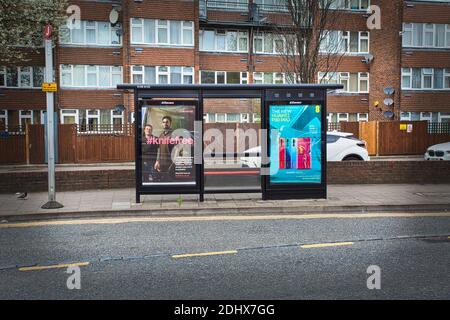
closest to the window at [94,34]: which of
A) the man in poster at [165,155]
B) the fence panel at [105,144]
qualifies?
the fence panel at [105,144]

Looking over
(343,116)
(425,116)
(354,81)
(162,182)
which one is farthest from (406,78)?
(162,182)

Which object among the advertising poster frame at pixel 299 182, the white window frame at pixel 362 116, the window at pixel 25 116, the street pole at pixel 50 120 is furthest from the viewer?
the white window frame at pixel 362 116

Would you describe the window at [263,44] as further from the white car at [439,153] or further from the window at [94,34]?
the white car at [439,153]

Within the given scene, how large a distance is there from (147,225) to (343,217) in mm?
3882

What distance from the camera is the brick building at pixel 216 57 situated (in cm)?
3266

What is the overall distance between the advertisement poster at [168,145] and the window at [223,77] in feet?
80.3

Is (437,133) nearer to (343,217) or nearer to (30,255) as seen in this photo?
(343,217)

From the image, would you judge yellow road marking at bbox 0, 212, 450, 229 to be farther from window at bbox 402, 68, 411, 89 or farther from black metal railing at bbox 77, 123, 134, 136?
window at bbox 402, 68, 411, 89

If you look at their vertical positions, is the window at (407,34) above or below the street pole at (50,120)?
above

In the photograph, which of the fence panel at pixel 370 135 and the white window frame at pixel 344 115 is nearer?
the fence panel at pixel 370 135

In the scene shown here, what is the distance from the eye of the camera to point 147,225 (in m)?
9.41

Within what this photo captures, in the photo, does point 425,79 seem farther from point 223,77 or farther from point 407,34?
point 223,77

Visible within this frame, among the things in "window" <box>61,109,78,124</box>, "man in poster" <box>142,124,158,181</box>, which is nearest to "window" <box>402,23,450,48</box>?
"window" <box>61,109,78,124</box>
